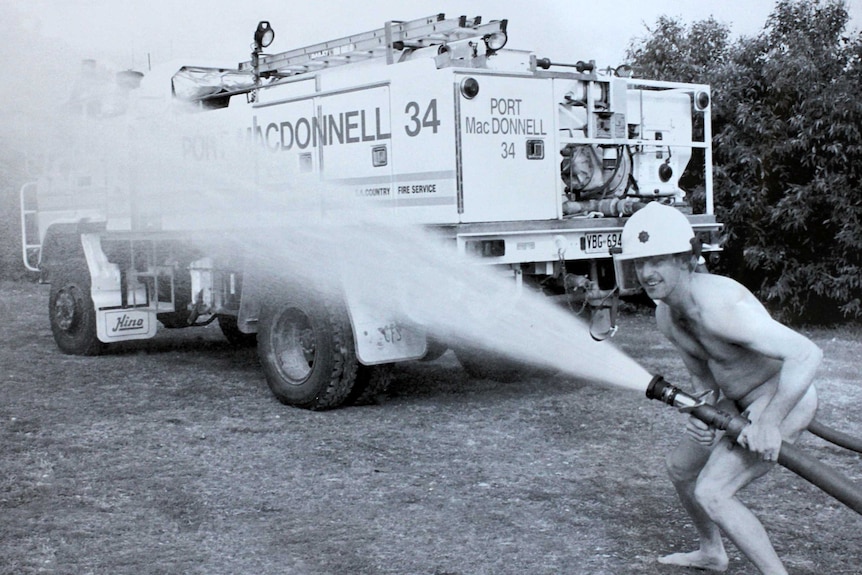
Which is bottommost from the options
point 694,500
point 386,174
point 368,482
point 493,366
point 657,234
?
point 368,482

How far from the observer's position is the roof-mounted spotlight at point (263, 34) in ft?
31.2

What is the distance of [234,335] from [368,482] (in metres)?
5.75

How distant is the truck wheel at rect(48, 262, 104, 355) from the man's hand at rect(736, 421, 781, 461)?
8.21m

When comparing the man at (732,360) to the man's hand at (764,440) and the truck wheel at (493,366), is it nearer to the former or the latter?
the man's hand at (764,440)

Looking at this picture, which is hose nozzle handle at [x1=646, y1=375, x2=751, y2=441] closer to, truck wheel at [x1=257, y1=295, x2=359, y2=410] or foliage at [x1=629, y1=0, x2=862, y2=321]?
truck wheel at [x1=257, y1=295, x2=359, y2=410]

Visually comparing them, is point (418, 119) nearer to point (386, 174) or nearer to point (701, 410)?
point (386, 174)

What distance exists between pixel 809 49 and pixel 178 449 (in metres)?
8.71

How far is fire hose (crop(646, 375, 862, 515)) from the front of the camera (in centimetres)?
366

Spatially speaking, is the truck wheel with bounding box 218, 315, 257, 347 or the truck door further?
the truck wheel with bounding box 218, 315, 257, 347

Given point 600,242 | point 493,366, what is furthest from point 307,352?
point 600,242

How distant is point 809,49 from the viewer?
1201 cm

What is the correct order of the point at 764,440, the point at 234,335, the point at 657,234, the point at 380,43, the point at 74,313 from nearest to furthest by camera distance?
the point at 764,440 < the point at 657,234 < the point at 380,43 < the point at 74,313 < the point at 234,335

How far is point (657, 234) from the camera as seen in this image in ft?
12.9

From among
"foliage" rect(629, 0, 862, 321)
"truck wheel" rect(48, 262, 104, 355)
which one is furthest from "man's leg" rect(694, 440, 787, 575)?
"foliage" rect(629, 0, 862, 321)
